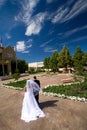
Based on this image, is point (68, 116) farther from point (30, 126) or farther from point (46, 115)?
point (30, 126)

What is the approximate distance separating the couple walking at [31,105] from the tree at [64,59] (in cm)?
4003

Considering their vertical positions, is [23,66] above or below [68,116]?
above

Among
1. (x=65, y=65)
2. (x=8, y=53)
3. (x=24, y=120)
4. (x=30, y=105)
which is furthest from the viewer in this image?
(x=65, y=65)

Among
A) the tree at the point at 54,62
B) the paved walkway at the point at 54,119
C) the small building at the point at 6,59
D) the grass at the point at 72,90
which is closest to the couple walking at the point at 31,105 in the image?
the paved walkway at the point at 54,119

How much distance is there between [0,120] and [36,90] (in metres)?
2.34

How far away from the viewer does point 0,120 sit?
756cm

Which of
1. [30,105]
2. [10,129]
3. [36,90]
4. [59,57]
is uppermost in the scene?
[59,57]

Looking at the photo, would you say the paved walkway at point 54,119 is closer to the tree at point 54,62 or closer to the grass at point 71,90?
the grass at point 71,90

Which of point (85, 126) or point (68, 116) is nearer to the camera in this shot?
point (85, 126)

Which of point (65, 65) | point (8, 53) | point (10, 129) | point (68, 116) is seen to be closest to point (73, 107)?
point (68, 116)

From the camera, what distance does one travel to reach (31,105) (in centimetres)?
814

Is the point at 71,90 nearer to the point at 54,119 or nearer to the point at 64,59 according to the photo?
the point at 54,119

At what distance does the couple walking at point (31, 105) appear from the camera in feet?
24.8

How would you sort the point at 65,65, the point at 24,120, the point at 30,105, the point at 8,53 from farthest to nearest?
1. the point at 65,65
2. the point at 8,53
3. the point at 30,105
4. the point at 24,120
